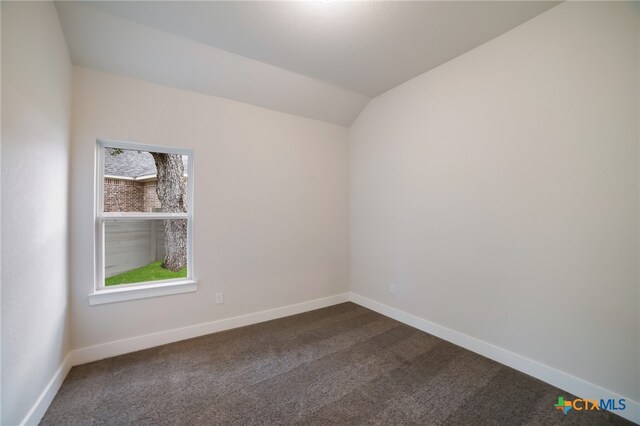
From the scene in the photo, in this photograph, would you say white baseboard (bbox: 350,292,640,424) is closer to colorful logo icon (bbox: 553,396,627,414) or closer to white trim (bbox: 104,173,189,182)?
colorful logo icon (bbox: 553,396,627,414)

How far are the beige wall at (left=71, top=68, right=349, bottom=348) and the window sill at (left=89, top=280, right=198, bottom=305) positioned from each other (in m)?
0.06

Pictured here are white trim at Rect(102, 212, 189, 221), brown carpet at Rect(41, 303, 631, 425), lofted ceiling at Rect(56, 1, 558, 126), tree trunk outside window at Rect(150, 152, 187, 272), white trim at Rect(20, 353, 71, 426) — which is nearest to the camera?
white trim at Rect(20, 353, 71, 426)

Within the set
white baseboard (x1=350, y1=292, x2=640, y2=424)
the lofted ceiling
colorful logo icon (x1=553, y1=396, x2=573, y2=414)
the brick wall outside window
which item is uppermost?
the lofted ceiling

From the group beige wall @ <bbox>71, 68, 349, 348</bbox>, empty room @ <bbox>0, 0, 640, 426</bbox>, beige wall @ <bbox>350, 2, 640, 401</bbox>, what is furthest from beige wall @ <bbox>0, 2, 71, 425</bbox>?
beige wall @ <bbox>350, 2, 640, 401</bbox>

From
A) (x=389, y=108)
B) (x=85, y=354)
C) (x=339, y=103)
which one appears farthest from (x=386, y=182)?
(x=85, y=354)

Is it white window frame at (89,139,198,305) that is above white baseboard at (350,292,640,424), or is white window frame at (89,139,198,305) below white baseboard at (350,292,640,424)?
above

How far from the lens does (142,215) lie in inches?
97.1

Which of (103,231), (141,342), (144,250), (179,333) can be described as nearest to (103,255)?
(103,231)

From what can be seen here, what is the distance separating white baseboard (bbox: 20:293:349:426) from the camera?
161cm

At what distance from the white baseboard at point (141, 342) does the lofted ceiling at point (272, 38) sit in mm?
2397

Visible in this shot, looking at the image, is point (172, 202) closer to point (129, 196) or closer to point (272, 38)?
point (129, 196)

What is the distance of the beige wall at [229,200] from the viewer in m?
2.18

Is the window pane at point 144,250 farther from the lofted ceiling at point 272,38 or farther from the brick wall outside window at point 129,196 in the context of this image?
the lofted ceiling at point 272,38

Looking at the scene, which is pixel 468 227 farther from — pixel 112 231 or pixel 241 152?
pixel 112 231
